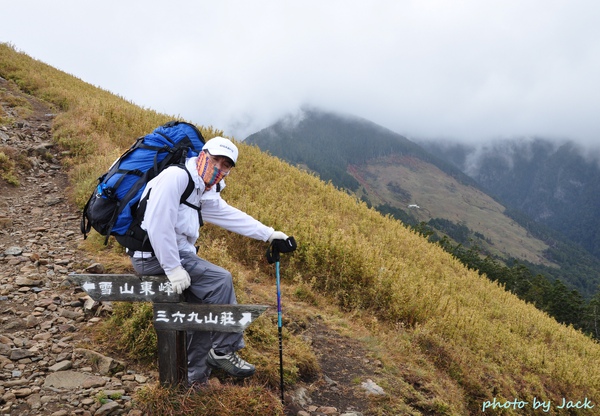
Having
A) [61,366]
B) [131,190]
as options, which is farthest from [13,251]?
[131,190]

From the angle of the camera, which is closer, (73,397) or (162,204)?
(162,204)

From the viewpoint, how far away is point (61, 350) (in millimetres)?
4480

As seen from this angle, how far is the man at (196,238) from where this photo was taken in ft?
10.7

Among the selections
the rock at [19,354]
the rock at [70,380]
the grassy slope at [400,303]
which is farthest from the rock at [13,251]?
the rock at [70,380]

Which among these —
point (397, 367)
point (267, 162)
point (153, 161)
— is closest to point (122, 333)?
point (153, 161)

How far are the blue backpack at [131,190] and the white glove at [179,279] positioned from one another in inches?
14.7

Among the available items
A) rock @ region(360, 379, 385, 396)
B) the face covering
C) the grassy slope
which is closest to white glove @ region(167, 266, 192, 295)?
the face covering

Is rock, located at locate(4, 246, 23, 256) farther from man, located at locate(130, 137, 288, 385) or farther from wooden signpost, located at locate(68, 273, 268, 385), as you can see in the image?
man, located at locate(130, 137, 288, 385)

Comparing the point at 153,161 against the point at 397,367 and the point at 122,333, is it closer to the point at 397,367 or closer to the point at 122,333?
the point at 122,333

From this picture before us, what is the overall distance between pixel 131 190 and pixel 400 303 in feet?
18.5

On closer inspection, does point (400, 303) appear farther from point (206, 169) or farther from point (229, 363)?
point (206, 169)

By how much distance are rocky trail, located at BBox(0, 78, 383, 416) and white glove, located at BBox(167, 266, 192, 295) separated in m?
1.32

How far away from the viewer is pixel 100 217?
3.55 metres

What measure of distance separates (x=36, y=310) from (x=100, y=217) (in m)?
2.56
